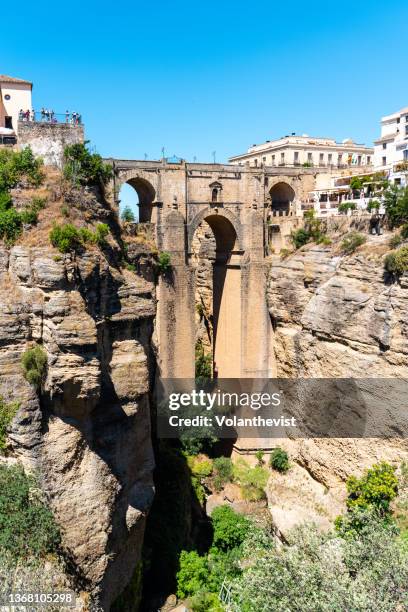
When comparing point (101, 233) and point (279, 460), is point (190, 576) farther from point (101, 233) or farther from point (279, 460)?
point (101, 233)

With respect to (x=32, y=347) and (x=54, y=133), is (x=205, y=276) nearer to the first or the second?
(x=54, y=133)

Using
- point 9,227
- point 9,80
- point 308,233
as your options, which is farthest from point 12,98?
point 308,233

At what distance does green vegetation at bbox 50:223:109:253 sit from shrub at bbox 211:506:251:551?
14421mm

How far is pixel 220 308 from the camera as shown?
99.7 feet

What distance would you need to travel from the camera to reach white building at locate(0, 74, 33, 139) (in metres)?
25.4

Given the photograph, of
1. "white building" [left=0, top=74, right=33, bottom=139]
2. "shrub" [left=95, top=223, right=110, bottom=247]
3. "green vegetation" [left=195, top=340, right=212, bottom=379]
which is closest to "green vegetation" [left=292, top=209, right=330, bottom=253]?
"green vegetation" [left=195, top=340, right=212, bottom=379]

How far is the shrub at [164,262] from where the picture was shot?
26.0 m

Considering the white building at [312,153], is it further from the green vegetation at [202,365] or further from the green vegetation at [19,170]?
the green vegetation at [19,170]

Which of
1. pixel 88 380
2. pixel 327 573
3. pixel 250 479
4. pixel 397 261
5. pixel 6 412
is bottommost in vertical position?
pixel 250 479

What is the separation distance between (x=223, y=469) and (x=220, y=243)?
1224cm

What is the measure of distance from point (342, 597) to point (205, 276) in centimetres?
2453

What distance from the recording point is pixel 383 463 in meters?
20.9

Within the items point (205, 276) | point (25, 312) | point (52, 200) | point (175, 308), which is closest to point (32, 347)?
point (25, 312)

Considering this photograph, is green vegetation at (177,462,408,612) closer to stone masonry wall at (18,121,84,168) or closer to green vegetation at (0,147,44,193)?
green vegetation at (0,147,44,193)
